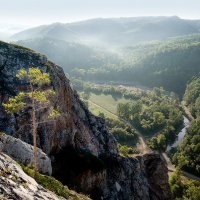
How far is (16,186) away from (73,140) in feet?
131

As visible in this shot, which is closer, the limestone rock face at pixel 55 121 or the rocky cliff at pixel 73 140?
the limestone rock face at pixel 55 121

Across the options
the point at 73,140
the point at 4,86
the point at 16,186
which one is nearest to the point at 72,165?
the point at 73,140

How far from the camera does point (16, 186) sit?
29219mm

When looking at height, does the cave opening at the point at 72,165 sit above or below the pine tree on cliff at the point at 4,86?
below

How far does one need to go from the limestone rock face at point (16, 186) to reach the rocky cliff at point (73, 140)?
22.2 meters

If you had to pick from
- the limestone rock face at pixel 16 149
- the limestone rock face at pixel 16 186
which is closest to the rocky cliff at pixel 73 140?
the limestone rock face at pixel 16 149

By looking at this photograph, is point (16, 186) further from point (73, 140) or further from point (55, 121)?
point (73, 140)

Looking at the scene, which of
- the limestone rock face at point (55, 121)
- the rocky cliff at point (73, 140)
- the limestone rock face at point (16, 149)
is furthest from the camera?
the rocky cliff at point (73, 140)

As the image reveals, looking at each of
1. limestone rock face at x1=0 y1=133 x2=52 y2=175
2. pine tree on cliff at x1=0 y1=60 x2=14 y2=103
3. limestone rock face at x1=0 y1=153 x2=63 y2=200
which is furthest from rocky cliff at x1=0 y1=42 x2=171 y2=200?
limestone rock face at x1=0 y1=153 x2=63 y2=200

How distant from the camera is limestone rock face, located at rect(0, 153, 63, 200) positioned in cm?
2703

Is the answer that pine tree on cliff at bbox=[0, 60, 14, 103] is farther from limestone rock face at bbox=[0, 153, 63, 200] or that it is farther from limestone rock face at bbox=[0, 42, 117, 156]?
limestone rock face at bbox=[0, 153, 63, 200]

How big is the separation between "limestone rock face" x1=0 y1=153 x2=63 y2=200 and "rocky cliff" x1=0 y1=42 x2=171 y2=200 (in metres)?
22.2

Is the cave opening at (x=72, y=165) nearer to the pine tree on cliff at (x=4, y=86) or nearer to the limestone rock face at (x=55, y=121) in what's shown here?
the limestone rock face at (x=55, y=121)

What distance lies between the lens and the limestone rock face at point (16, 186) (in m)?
27.0
